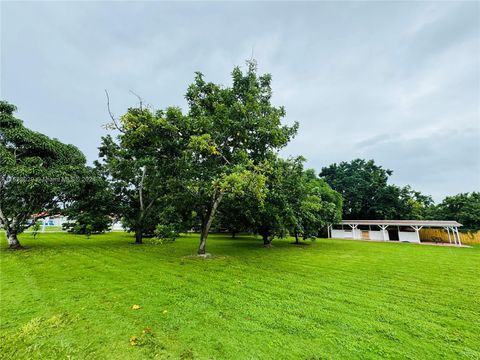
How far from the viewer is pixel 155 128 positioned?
905 centimetres

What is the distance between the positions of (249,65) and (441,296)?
11.0m

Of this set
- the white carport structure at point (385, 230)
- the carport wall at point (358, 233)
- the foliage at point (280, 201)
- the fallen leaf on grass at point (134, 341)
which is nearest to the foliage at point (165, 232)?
the foliage at point (280, 201)

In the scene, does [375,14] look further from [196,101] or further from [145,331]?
[145,331]

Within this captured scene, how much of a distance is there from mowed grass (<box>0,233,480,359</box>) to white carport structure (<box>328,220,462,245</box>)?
1926 cm

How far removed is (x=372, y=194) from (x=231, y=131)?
112 feet

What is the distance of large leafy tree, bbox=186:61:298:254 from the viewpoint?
9367 mm

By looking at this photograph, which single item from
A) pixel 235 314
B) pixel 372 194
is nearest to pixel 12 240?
pixel 235 314

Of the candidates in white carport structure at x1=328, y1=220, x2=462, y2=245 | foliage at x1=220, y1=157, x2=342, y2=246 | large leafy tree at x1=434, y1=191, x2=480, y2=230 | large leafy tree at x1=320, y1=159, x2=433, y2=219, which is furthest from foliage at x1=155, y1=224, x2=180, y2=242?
→ large leafy tree at x1=320, y1=159, x2=433, y2=219

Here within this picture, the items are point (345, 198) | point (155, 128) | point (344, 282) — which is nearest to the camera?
point (344, 282)

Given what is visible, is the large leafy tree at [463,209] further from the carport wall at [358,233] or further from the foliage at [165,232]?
the foliage at [165,232]

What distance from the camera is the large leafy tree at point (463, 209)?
24.7m

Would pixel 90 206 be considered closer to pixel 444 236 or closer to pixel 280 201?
pixel 280 201

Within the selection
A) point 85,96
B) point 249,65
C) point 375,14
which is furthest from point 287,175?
point 85,96

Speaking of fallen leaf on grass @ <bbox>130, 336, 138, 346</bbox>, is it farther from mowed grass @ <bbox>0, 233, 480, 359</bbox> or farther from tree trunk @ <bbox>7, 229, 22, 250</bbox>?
tree trunk @ <bbox>7, 229, 22, 250</bbox>
